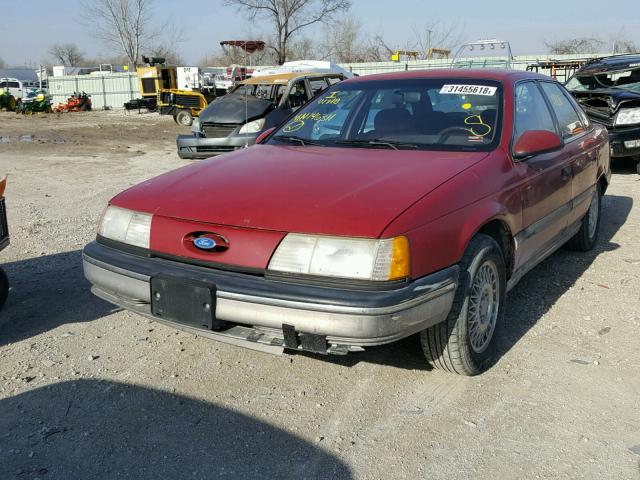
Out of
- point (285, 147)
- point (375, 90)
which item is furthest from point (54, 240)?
point (375, 90)

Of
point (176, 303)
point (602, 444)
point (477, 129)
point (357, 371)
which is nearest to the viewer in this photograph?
point (602, 444)

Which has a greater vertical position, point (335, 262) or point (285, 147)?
point (285, 147)

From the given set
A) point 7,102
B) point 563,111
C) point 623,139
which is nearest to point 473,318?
point 563,111

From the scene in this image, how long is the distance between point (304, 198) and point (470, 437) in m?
1.31

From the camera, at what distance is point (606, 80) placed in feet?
33.9

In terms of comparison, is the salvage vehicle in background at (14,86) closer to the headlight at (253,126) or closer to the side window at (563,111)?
the headlight at (253,126)

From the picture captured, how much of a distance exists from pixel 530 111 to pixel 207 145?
775 cm

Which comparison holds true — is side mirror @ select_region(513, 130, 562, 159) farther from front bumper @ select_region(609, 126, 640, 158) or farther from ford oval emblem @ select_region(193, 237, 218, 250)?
front bumper @ select_region(609, 126, 640, 158)

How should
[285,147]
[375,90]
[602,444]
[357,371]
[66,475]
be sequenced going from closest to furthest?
[66,475] → [602,444] → [357,371] → [285,147] → [375,90]

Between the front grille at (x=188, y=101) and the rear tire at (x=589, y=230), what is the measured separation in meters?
19.1

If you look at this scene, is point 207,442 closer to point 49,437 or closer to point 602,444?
point 49,437

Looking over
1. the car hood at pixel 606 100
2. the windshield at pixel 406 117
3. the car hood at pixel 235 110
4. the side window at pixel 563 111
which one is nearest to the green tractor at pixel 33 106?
the car hood at pixel 235 110

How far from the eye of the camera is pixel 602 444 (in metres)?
2.66

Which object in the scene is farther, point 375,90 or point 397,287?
point 375,90
